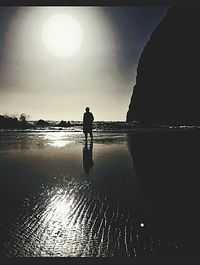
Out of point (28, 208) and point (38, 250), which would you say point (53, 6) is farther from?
point (38, 250)

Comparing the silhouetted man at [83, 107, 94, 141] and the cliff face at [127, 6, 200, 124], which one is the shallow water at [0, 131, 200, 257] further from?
the cliff face at [127, 6, 200, 124]

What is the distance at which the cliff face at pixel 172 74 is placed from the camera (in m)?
59.9

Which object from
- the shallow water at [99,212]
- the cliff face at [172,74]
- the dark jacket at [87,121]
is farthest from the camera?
the cliff face at [172,74]

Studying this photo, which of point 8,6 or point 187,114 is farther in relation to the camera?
point 187,114

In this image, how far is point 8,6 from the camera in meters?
3.85

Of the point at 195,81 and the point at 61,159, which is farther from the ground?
the point at 195,81

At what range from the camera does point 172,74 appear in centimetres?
6706

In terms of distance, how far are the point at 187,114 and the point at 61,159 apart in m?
51.9

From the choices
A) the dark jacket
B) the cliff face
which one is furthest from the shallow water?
the cliff face

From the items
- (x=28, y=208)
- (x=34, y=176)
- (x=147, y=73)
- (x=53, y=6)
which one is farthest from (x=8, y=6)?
(x=147, y=73)

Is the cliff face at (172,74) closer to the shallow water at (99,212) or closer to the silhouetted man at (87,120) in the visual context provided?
the silhouetted man at (87,120)

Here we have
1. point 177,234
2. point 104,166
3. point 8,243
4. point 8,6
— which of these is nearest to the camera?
point 8,243

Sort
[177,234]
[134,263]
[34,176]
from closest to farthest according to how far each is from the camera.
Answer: [134,263] → [177,234] → [34,176]

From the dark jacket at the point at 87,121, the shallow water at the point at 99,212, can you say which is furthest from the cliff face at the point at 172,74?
the shallow water at the point at 99,212
